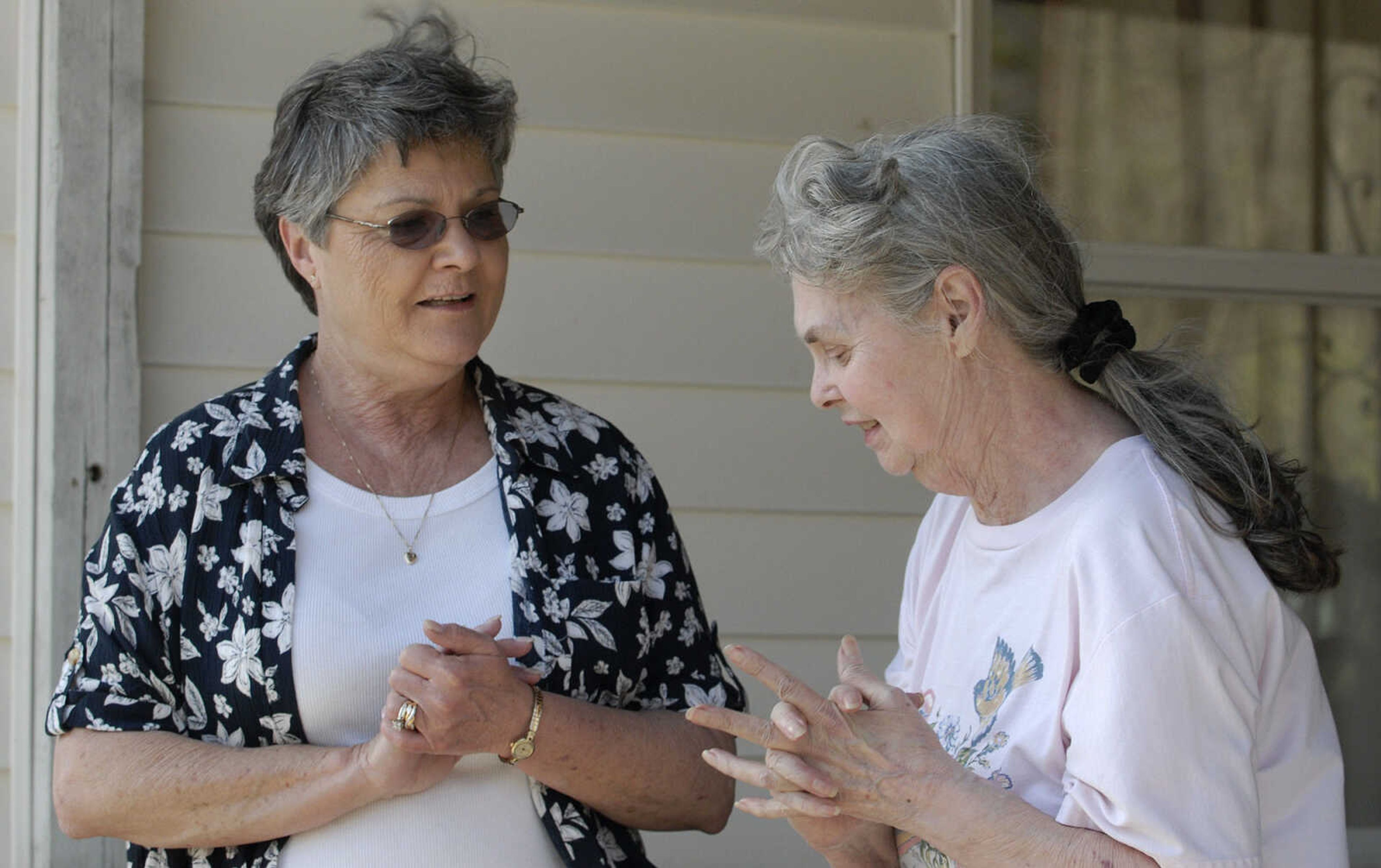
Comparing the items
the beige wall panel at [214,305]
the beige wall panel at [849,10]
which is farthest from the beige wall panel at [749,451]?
the beige wall panel at [849,10]

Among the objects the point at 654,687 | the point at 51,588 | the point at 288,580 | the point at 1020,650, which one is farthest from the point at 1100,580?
the point at 51,588

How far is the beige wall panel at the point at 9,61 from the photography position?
8.93 ft

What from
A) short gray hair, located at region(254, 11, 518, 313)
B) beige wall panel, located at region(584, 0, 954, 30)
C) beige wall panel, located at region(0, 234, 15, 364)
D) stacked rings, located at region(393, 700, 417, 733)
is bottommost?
stacked rings, located at region(393, 700, 417, 733)

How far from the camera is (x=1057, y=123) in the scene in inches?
136

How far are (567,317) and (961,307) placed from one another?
136 centimetres

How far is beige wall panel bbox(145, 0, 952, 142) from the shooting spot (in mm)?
2795

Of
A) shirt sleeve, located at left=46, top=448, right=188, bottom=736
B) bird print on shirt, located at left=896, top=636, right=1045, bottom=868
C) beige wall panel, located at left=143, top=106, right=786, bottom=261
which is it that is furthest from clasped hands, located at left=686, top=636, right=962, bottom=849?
beige wall panel, located at left=143, top=106, right=786, bottom=261

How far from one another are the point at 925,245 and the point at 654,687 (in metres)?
0.86

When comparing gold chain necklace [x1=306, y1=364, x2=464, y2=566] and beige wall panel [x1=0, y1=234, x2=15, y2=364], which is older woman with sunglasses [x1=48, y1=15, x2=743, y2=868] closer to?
gold chain necklace [x1=306, y1=364, x2=464, y2=566]

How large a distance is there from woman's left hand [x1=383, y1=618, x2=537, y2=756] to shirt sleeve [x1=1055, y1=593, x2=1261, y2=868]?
76 cm

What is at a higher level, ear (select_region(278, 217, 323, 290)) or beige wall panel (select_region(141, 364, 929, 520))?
ear (select_region(278, 217, 323, 290))

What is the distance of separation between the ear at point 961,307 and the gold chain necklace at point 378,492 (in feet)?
2.81

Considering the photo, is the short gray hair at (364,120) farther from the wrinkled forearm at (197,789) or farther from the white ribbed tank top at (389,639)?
the wrinkled forearm at (197,789)

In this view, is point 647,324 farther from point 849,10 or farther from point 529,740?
point 529,740
